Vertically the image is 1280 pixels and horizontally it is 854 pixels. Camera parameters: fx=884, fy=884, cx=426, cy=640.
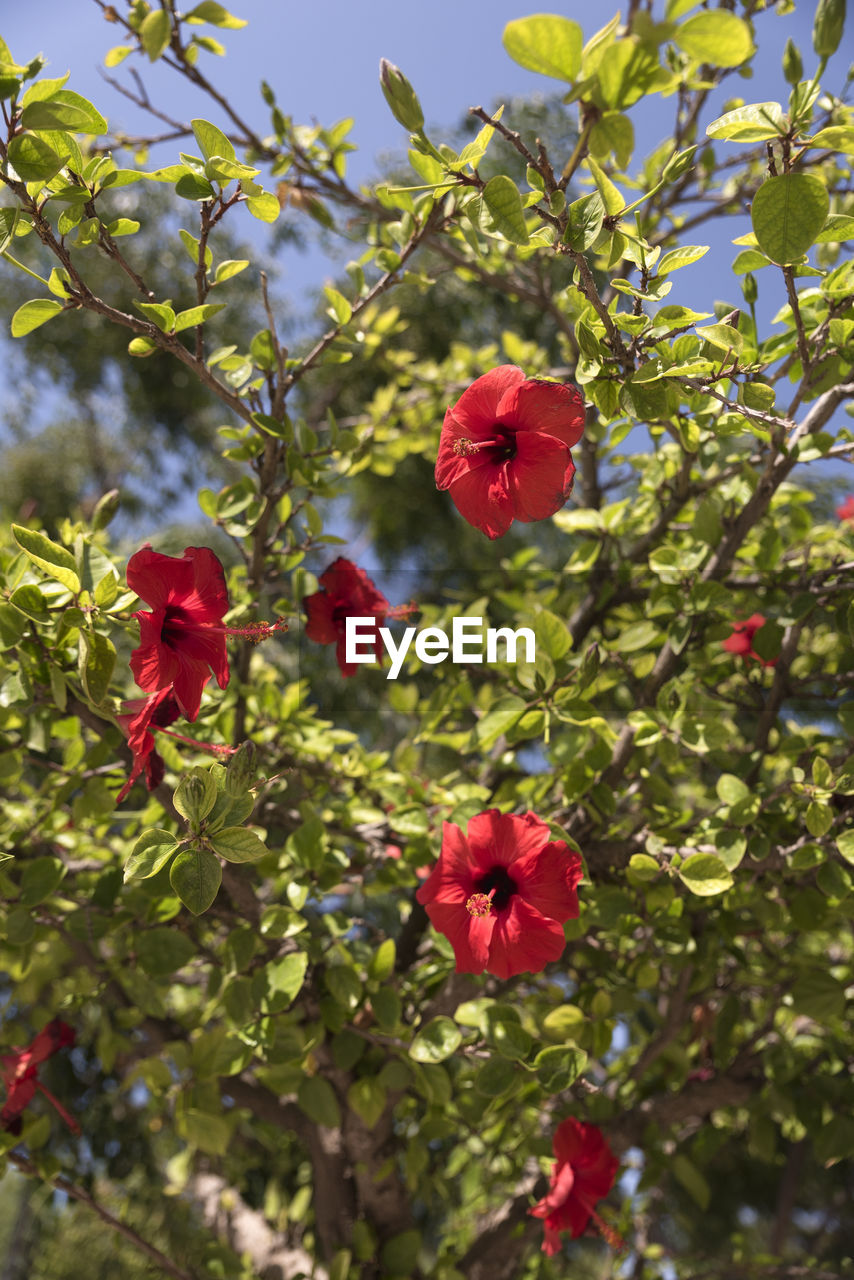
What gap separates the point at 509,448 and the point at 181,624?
40 cm

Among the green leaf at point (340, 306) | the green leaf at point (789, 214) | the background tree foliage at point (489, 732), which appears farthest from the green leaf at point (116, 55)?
the green leaf at point (789, 214)

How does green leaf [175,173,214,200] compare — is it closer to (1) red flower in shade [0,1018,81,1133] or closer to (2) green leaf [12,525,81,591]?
(2) green leaf [12,525,81,591]

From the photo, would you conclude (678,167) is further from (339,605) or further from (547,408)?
(339,605)

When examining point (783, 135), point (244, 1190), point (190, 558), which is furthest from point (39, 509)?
point (783, 135)

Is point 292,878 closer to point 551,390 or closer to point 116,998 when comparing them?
point 116,998

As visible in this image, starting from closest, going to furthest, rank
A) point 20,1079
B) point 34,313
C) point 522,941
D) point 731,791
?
point 34,313
point 522,941
point 731,791
point 20,1079

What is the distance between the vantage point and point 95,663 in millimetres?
892

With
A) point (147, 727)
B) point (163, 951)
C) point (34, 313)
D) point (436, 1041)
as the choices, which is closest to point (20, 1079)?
point (163, 951)

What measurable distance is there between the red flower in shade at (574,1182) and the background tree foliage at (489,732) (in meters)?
0.09

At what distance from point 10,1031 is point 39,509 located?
4332 millimetres

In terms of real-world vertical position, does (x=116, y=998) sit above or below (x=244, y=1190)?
above

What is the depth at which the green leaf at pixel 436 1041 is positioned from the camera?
1100 millimetres

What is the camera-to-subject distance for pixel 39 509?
523 cm

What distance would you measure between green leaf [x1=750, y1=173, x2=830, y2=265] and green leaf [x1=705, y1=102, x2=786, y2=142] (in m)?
0.05
